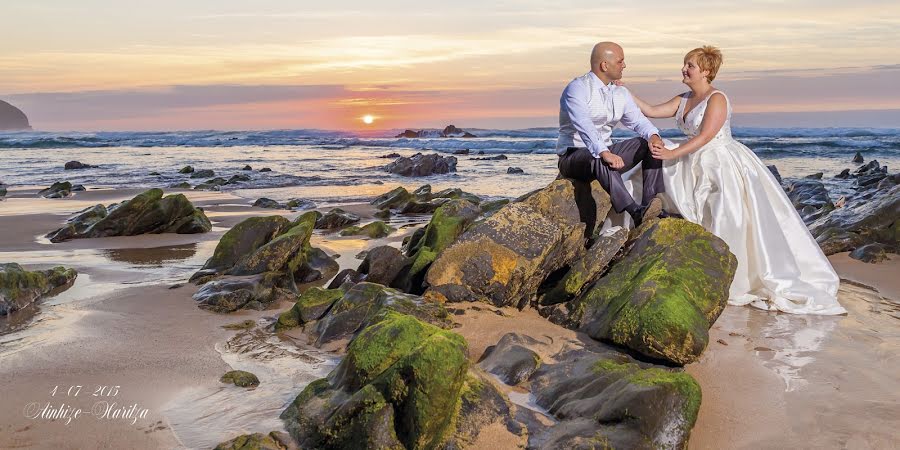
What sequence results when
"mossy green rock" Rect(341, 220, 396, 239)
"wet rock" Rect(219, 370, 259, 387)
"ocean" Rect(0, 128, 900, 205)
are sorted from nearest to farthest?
"wet rock" Rect(219, 370, 259, 387) → "mossy green rock" Rect(341, 220, 396, 239) → "ocean" Rect(0, 128, 900, 205)

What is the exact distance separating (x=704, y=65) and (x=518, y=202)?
254cm

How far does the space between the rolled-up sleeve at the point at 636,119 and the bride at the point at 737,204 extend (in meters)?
0.28

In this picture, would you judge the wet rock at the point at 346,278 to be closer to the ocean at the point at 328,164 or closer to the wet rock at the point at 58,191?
the ocean at the point at 328,164

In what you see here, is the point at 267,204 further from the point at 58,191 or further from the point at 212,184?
the point at 212,184

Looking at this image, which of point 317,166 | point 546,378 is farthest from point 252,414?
point 317,166

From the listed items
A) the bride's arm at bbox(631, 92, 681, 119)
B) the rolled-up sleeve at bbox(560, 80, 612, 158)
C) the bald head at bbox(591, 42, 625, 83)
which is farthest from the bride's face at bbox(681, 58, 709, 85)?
the rolled-up sleeve at bbox(560, 80, 612, 158)

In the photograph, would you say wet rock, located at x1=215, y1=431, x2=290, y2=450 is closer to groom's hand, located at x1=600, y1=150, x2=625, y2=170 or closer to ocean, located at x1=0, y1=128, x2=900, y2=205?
groom's hand, located at x1=600, y1=150, x2=625, y2=170

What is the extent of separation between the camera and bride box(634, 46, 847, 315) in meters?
7.75

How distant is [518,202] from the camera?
773 cm

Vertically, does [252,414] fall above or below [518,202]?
below

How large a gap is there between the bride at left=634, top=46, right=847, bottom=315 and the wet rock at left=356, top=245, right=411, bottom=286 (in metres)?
3.12

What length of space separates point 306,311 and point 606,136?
3.82 m

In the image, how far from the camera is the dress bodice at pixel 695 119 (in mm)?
7844

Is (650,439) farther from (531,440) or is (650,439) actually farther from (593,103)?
(593,103)
